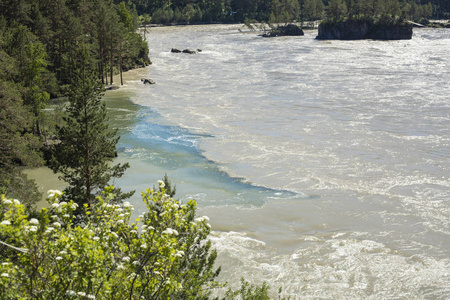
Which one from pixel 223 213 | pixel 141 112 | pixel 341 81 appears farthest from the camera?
pixel 341 81

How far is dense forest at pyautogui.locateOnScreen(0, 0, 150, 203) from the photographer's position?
23.3 metres

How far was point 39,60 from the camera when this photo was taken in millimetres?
36812

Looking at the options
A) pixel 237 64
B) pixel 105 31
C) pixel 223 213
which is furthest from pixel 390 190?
pixel 237 64

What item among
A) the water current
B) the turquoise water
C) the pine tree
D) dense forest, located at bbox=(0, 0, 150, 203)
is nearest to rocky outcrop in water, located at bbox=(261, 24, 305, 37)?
dense forest, located at bbox=(0, 0, 150, 203)

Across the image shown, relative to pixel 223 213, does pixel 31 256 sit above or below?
above

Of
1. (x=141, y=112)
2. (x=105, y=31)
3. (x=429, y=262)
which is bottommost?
(x=429, y=262)

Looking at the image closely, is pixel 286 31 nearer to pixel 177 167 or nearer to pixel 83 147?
pixel 177 167

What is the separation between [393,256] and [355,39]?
13071 cm

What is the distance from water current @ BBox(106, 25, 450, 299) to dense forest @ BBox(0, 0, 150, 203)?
670 cm

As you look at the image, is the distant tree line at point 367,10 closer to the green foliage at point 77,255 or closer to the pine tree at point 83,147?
the pine tree at point 83,147

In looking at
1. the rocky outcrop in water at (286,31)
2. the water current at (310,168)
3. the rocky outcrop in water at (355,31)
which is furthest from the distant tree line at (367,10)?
the water current at (310,168)

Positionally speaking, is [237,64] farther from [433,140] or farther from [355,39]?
[355,39]

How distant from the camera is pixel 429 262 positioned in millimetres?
21703

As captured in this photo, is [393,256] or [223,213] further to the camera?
[223,213]
